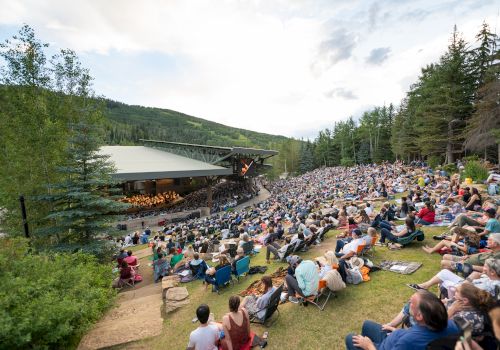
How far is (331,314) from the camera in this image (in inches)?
193

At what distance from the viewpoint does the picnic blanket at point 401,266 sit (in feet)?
19.6

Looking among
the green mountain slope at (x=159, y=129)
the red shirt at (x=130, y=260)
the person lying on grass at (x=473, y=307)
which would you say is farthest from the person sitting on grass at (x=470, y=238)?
the green mountain slope at (x=159, y=129)

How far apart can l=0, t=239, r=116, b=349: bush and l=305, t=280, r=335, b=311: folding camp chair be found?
4793 mm

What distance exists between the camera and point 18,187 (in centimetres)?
1036

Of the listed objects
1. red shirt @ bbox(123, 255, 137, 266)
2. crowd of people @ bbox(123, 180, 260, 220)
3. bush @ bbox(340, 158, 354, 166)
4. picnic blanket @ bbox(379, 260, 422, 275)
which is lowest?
crowd of people @ bbox(123, 180, 260, 220)

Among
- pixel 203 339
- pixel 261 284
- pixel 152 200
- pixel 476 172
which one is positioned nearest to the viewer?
pixel 203 339

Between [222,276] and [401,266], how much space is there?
5.12 meters

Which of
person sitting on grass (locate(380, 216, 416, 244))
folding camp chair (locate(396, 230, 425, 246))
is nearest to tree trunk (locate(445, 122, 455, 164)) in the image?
folding camp chair (locate(396, 230, 425, 246))

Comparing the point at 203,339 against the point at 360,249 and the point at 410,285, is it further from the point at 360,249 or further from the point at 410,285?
the point at 360,249

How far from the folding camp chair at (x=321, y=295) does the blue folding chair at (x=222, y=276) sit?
290cm

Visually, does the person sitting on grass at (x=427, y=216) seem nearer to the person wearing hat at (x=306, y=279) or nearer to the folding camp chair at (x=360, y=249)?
the folding camp chair at (x=360, y=249)

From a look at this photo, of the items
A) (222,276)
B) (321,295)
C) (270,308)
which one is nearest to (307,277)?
(321,295)

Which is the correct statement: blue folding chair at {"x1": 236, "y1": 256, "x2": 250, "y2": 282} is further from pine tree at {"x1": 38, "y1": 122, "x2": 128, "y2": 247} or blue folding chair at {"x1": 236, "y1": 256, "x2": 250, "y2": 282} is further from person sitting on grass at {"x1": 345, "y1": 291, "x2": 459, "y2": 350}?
pine tree at {"x1": 38, "y1": 122, "x2": 128, "y2": 247}

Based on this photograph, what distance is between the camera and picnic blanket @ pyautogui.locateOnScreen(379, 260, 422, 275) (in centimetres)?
596
